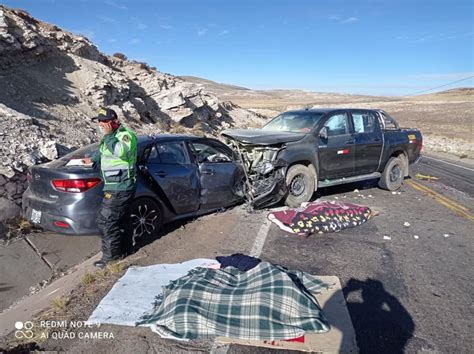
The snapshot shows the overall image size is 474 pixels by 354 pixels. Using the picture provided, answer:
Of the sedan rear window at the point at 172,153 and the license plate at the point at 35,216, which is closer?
the license plate at the point at 35,216

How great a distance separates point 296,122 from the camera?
27.1ft

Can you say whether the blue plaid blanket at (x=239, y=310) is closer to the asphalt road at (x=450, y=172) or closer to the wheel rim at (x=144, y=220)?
the wheel rim at (x=144, y=220)

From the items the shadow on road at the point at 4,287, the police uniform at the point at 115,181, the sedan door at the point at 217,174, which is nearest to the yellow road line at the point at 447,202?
the sedan door at the point at 217,174

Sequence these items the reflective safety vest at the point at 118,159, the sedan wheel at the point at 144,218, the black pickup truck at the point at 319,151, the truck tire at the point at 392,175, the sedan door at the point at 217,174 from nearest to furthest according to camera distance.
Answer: the reflective safety vest at the point at 118,159, the sedan wheel at the point at 144,218, the sedan door at the point at 217,174, the black pickup truck at the point at 319,151, the truck tire at the point at 392,175

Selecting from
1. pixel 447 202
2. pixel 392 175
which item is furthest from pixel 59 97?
pixel 447 202

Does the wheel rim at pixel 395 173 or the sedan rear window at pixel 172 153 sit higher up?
the sedan rear window at pixel 172 153

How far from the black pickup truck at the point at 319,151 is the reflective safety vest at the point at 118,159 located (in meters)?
2.65

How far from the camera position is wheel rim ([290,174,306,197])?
291 inches

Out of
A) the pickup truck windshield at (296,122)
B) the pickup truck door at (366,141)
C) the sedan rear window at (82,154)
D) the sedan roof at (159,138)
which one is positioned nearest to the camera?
the sedan rear window at (82,154)

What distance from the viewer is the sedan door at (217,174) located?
6.28 metres

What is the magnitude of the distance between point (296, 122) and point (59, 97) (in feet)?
28.5

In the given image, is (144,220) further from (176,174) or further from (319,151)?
(319,151)

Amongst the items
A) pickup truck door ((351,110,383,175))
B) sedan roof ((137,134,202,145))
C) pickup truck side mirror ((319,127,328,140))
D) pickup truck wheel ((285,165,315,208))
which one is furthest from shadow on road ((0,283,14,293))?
pickup truck door ((351,110,383,175))

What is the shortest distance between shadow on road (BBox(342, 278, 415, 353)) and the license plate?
3.86 meters
